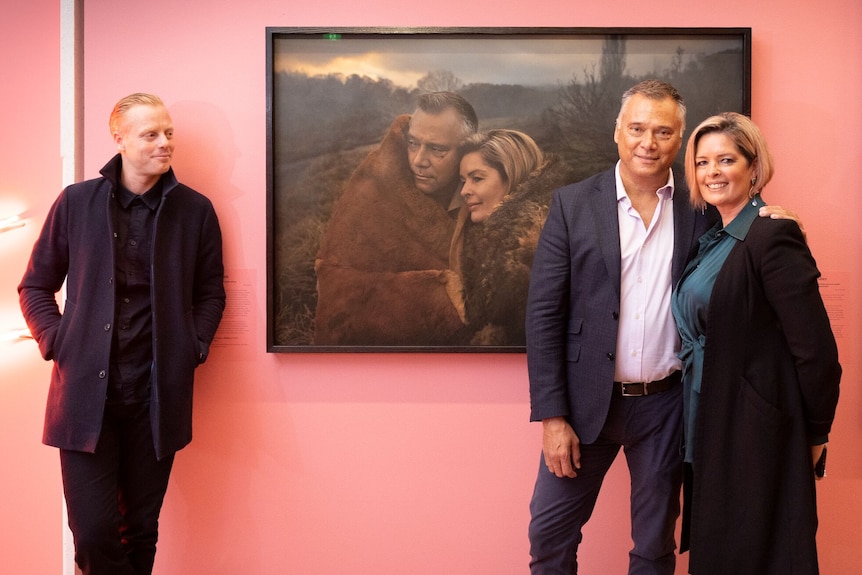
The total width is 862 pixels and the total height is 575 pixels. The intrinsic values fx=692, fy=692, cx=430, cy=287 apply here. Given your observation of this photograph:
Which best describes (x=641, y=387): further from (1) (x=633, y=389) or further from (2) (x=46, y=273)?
(2) (x=46, y=273)

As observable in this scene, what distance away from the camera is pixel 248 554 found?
107 inches

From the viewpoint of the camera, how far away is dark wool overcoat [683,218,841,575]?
5.97ft

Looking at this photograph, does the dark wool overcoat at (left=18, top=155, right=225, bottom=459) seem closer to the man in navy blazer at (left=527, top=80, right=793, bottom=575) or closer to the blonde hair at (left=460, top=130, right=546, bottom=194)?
the blonde hair at (left=460, top=130, right=546, bottom=194)

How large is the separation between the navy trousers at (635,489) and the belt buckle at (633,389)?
0.05 feet

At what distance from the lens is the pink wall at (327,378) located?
2645 mm

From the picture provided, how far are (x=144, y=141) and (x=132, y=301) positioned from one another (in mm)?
542

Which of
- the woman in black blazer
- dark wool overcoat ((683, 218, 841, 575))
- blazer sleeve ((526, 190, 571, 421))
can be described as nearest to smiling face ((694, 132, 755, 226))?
the woman in black blazer

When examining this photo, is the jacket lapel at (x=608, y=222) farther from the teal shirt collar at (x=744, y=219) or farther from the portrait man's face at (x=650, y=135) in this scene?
the teal shirt collar at (x=744, y=219)

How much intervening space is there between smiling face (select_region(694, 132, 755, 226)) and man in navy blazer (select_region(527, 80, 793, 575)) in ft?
0.45

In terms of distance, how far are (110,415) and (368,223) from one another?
3.65ft

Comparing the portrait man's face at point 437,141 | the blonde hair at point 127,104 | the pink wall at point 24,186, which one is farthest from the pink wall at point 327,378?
the portrait man's face at point 437,141

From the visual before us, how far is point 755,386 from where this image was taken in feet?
6.14

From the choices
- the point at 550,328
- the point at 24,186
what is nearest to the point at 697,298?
the point at 550,328

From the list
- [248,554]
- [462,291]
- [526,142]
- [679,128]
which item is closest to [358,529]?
[248,554]
